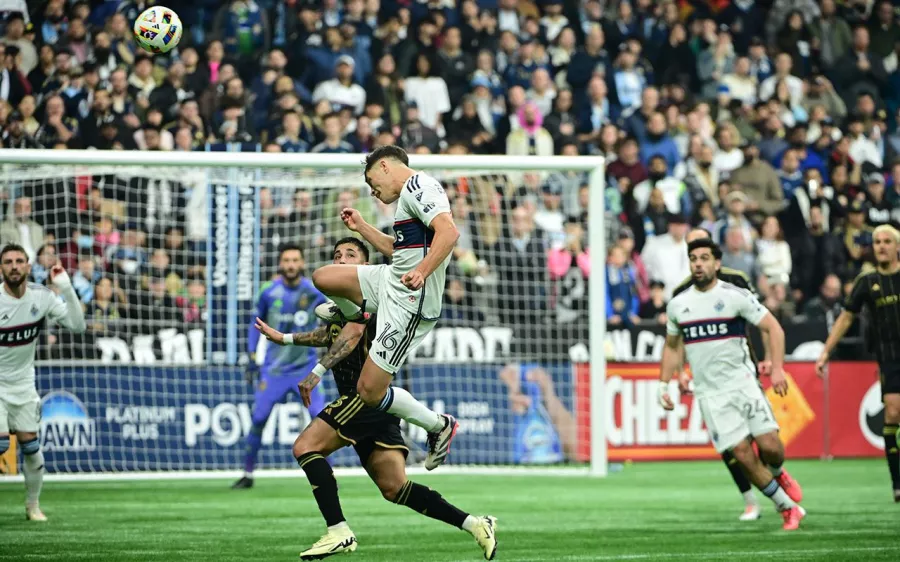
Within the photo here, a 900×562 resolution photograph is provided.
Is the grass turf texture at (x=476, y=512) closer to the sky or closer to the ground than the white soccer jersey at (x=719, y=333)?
closer to the ground

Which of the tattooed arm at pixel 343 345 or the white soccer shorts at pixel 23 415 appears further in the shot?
the white soccer shorts at pixel 23 415

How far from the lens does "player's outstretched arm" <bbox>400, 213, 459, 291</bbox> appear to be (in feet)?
26.5

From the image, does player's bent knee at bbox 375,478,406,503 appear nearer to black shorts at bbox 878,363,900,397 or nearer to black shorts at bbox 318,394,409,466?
black shorts at bbox 318,394,409,466

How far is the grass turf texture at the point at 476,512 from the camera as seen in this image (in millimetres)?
9438

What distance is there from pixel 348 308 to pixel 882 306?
6.50 m

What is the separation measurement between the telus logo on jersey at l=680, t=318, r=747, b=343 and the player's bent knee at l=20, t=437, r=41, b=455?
5976 millimetres

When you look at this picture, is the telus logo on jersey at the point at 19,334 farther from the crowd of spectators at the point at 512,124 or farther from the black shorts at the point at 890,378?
the black shorts at the point at 890,378

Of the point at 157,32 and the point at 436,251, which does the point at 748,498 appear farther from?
the point at 157,32

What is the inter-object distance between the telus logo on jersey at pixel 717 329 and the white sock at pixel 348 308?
4.09 m

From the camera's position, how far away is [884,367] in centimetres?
1306

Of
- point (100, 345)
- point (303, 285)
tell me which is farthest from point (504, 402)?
point (100, 345)

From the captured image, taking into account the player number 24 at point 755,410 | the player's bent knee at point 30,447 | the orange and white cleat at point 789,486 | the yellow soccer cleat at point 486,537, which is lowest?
the orange and white cleat at point 789,486

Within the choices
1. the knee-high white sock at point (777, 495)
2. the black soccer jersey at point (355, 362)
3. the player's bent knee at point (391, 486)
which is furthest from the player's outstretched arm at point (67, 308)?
the knee-high white sock at point (777, 495)

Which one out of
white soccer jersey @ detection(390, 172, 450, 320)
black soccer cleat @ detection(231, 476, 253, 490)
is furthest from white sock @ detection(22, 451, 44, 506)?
white soccer jersey @ detection(390, 172, 450, 320)
